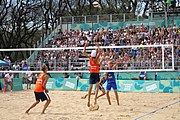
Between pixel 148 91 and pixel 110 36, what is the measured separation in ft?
24.0

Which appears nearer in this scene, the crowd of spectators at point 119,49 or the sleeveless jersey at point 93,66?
the sleeveless jersey at point 93,66

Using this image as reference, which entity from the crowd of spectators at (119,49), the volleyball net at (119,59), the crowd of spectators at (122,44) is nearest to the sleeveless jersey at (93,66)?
the crowd of spectators at (119,49)

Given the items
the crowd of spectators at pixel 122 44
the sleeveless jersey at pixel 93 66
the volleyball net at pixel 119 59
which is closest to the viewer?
the sleeveless jersey at pixel 93 66

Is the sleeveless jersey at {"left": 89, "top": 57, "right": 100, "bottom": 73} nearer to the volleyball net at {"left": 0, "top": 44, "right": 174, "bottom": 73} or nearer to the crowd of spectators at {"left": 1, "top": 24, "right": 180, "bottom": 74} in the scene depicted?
the crowd of spectators at {"left": 1, "top": 24, "right": 180, "bottom": 74}

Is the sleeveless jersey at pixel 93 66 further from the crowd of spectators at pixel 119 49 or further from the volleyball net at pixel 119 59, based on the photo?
the volleyball net at pixel 119 59

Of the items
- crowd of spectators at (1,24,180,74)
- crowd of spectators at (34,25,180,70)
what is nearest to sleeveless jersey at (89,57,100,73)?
crowd of spectators at (1,24,180,74)

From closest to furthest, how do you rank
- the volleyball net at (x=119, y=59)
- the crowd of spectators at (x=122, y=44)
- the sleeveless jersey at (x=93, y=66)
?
the sleeveless jersey at (x=93, y=66) < the volleyball net at (x=119, y=59) < the crowd of spectators at (x=122, y=44)

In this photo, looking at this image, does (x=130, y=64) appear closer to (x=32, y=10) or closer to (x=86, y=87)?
(x=86, y=87)

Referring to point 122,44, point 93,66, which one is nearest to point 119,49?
point 122,44

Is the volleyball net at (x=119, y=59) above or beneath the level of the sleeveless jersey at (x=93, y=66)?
beneath

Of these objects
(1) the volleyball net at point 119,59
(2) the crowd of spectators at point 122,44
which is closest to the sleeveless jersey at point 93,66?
(2) the crowd of spectators at point 122,44

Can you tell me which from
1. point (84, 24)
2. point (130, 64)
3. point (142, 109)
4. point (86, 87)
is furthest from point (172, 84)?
point (84, 24)

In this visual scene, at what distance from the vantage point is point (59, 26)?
28453 millimetres

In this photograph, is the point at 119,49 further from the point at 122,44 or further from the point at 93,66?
the point at 93,66
